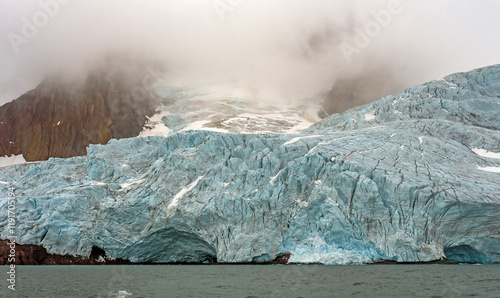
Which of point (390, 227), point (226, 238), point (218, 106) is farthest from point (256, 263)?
point (218, 106)

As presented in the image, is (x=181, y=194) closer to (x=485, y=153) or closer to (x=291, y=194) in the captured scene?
(x=291, y=194)

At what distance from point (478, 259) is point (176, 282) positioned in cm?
2732

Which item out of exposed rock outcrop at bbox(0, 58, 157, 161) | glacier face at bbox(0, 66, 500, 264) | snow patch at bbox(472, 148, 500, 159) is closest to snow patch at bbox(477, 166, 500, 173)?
glacier face at bbox(0, 66, 500, 264)

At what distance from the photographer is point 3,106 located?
126 metres

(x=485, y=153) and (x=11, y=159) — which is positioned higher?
(x=11, y=159)

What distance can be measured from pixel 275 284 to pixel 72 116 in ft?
347

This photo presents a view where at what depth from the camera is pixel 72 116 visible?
119625 mm

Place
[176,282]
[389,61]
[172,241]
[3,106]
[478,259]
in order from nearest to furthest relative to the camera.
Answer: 1. [176,282]
2. [478,259]
3. [172,241]
4. [389,61]
5. [3,106]

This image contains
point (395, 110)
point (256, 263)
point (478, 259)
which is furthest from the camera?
point (395, 110)

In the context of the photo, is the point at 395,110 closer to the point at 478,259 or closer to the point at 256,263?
the point at 478,259

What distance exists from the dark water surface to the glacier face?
8.16 metres

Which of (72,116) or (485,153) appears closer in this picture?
(485,153)

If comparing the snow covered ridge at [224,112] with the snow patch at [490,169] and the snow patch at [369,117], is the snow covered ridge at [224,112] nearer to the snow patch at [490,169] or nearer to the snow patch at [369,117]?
the snow patch at [369,117]

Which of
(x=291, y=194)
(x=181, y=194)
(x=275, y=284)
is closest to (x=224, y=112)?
(x=181, y=194)
